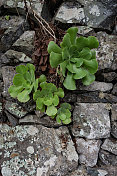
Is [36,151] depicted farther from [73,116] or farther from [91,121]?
[91,121]

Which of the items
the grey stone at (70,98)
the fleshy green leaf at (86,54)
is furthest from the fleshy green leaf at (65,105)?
the fleshy green leaf at (86,54)

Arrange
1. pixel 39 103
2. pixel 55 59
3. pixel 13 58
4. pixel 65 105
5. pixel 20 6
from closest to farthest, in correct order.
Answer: pixel 55 59, pixel 39 103, pixel 65 105, pixel 13 58, pixel 20 6

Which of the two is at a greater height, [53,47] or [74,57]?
[53,47]

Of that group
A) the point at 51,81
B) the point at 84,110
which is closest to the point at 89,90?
the point at 84,110

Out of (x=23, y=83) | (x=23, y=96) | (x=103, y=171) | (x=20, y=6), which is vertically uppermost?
(x=20, y=6)

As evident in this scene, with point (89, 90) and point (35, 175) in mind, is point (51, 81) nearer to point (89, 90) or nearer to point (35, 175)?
point (89, 90)

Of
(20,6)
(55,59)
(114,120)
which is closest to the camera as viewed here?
(55,59)

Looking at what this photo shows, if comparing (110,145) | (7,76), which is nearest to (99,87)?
(110,145)
